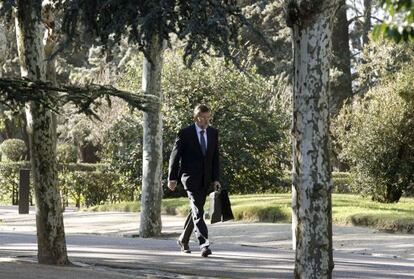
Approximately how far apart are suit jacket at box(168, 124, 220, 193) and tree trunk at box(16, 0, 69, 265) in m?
2.14

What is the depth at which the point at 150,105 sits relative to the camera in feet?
35.2

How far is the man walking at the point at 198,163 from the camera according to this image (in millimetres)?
13023

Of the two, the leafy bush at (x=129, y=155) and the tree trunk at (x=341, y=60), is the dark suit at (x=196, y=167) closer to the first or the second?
the leafy bush at (x=129, y=155)

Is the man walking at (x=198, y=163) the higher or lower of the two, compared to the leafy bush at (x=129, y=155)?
lower

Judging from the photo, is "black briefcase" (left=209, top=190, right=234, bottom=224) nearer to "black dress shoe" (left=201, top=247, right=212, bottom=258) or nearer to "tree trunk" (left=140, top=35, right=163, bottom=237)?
"black dress shoe" (left=201, top=247, right=212, bottom=258)

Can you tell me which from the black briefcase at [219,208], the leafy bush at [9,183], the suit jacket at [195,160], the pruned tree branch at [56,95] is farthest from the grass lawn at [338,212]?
the leafy bush at [9,183]

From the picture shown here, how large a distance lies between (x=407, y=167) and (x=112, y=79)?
22.5 meters

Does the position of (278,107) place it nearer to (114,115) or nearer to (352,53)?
(114,115)

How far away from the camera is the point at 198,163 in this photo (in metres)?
13.0

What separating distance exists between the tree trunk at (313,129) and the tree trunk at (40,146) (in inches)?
149

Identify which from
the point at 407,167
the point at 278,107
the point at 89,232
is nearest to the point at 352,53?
the point at 278,107

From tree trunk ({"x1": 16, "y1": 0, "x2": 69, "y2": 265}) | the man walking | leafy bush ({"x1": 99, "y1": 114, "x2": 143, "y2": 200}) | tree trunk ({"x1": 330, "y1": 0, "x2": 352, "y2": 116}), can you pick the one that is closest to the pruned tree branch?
tree trunk ({"x1": 16, "y1": 0, "x2": 69, "y2": 265})

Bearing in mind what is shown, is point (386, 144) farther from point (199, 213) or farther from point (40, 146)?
point (40, 146)

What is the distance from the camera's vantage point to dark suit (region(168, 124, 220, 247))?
13023 mm
